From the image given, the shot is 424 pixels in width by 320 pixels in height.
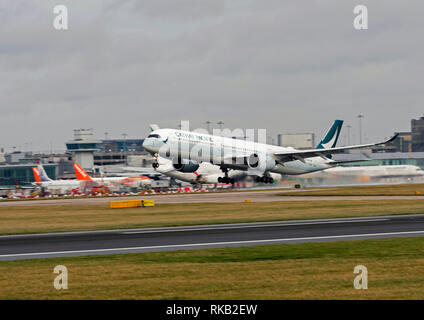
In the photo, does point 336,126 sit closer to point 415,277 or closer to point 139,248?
point 139,248

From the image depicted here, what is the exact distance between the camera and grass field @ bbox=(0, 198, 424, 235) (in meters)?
41.0

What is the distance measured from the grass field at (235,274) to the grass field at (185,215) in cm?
1573

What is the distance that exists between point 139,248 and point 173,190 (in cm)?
7666

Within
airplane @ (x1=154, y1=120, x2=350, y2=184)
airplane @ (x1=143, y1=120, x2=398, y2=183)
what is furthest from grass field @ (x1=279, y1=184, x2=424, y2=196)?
airplane @ (x1=154, y1=120, x2=350, y2=184)

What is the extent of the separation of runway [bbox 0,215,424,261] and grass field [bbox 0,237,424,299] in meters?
2.38

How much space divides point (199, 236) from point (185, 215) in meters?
16.3

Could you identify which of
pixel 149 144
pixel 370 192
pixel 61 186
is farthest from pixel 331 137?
Answer: pixel 61 186

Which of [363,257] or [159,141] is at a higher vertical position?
[159,141]

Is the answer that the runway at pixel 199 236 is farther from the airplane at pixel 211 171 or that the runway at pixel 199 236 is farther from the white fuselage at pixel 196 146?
the airplane at pixel 211 171

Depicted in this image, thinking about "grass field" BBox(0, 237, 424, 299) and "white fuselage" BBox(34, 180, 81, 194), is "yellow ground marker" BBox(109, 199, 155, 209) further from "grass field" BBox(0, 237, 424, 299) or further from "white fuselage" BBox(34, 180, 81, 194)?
"white fuselage" BBox(34, 180, 81, 194)

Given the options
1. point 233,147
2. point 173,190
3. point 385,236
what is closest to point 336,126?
point 233,147

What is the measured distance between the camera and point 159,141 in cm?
5994

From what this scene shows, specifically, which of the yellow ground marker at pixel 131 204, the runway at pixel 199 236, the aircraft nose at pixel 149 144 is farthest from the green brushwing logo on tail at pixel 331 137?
the runway at pixel 199 236
